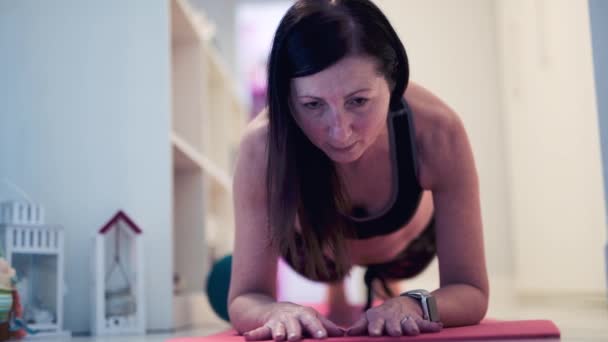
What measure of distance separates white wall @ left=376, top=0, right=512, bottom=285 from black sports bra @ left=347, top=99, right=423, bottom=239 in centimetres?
98

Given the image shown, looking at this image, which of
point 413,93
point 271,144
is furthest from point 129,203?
point 413,93

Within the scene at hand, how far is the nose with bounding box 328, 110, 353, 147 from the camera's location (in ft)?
3.43

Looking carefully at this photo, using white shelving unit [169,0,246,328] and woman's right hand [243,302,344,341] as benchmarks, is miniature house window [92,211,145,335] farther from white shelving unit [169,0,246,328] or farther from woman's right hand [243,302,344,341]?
woman's right hand [243,302,344,341]

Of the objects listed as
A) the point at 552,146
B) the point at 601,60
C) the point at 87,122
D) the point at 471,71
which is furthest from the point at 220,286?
the point at 471,71

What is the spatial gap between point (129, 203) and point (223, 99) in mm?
1838

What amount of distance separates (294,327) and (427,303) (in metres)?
0.23

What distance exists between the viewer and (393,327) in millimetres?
1003

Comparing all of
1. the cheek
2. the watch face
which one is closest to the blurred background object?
the watch face

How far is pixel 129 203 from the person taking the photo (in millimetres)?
1776

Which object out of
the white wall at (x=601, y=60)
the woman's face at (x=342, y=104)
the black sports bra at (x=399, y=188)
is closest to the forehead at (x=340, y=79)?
the woman's face at (x=342, y=104)

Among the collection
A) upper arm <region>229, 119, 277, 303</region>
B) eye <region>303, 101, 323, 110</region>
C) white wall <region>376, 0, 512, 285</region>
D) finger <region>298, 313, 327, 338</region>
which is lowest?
finger <region>298, 313, 327, 338</region>

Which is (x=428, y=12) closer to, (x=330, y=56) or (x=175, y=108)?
(x=175, y=108)

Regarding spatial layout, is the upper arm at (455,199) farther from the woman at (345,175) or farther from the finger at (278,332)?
Answer: the finger at (278,332)

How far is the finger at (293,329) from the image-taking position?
98cm
